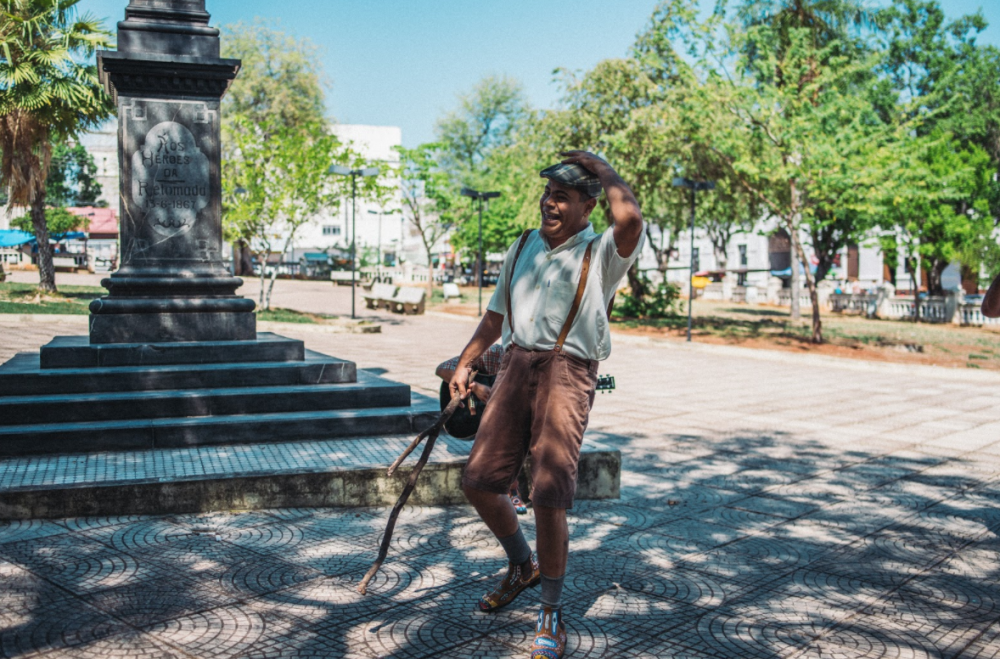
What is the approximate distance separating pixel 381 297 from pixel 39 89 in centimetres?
1110

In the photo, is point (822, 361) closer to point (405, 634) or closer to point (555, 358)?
point (555, 358)

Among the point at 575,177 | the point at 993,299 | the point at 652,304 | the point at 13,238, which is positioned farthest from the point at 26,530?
the point at 13,238

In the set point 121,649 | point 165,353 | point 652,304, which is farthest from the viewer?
point 652,304

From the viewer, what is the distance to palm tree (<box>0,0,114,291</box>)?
19.0m

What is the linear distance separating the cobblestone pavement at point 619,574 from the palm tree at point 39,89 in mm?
17323

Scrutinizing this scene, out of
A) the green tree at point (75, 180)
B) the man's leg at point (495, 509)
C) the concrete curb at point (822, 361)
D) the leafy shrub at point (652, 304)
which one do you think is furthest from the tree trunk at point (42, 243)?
the green tree at point (75, 180)

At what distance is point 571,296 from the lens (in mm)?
3326

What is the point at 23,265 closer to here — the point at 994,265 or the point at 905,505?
the point at 994,265

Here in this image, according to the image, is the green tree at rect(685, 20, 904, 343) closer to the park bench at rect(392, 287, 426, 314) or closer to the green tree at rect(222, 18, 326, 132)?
the park bench at rect(392, 287, 426, 314)

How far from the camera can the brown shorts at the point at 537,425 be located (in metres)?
3.27

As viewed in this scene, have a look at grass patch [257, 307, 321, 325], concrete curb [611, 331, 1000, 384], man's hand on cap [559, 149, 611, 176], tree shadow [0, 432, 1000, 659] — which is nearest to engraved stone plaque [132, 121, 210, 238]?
tree shadow [0, 432, 1000, 659]

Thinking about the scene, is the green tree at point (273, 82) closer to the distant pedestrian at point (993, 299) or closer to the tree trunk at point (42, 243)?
the tree trunk at point (42, 243)

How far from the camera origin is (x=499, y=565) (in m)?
4.25

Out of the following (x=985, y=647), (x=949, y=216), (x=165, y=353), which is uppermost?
(x=949, y=216)
